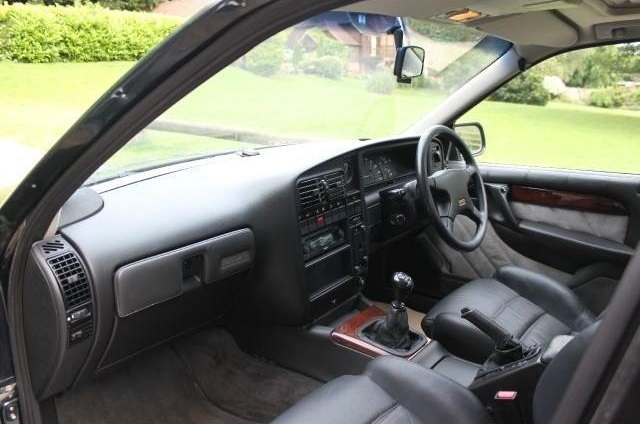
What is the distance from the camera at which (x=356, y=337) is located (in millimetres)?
2648

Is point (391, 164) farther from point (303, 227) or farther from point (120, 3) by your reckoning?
Result: point (120, 3)

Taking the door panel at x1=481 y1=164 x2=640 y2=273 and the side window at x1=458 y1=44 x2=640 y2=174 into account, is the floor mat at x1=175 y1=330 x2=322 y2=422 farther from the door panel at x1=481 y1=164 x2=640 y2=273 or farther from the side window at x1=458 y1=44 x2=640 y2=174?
the side window at x1=458 y1=44 x2=640 y2=174

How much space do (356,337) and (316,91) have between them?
15.2ft

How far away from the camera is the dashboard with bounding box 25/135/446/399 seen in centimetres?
172

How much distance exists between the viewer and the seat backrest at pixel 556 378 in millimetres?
1104

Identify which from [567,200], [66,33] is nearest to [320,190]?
[567,200]

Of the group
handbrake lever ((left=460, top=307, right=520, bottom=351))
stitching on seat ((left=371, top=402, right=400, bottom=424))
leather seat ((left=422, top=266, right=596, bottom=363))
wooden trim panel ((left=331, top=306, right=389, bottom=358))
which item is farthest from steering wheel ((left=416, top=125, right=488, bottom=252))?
stitching on seat ((left=371, top=402, right=400, bottom=424))

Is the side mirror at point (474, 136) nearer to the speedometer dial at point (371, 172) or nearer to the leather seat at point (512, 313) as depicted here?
the speedometer dial at point (371, 172)

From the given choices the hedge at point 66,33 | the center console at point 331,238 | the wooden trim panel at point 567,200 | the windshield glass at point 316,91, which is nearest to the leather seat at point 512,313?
the center console at point 331,238

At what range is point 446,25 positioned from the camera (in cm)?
248

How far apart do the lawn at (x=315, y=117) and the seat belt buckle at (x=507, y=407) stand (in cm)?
104

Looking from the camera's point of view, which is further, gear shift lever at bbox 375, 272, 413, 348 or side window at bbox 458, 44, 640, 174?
side window at bbox 458, 44, 640, 174

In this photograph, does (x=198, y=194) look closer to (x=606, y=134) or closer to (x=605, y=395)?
(x=605, y=395)

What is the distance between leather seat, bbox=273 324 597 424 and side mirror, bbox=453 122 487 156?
6.68 feet
